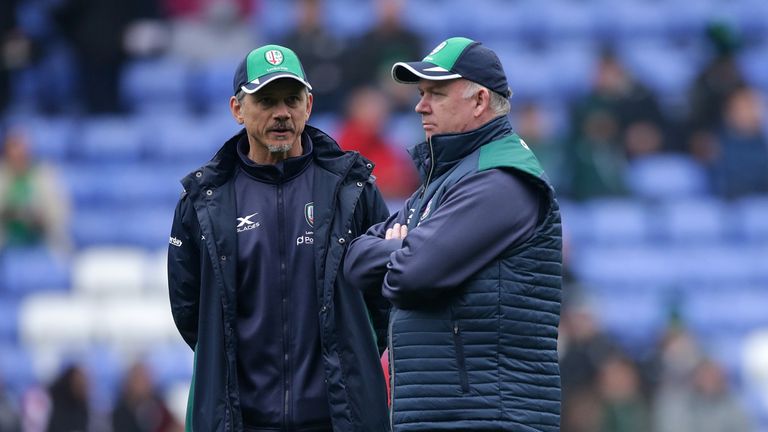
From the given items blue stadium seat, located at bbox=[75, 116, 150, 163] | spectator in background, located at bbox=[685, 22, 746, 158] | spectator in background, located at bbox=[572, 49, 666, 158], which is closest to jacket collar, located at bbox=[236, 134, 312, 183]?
spectator in background, located at bbox=[572, 49, 666, 158]

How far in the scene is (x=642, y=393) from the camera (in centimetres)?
1086

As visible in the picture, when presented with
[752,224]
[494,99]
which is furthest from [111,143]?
[494,99]

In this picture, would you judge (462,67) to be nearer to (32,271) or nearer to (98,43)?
(32,271)

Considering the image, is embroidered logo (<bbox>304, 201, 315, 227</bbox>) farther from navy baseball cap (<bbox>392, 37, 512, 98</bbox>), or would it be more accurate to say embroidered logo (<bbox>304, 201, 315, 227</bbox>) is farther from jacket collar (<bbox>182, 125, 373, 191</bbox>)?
navy baseball cap (<bbox>392, 37, 512, 98</bbox>)

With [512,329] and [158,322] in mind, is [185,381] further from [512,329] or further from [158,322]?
[512,329]

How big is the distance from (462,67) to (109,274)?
7289mm

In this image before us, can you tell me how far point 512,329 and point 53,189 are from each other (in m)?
8.09

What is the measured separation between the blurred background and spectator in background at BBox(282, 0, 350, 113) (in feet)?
0.06

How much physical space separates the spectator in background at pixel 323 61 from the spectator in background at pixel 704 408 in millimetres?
3760

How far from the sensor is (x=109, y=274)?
11711mm

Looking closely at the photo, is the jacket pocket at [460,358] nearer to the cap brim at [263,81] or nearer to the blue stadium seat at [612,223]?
the cap brim at [263,81]

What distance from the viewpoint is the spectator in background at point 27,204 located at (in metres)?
12.1

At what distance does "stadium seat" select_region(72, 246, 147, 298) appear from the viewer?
457 inches

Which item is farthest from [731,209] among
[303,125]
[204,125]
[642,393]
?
[303,125]
